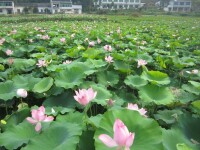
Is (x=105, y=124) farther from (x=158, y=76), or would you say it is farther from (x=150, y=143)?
(x=158, y=76)

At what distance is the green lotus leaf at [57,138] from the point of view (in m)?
0.96

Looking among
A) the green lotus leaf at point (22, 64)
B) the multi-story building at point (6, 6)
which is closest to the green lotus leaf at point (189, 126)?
the green lotus leaf at point (22, 64)

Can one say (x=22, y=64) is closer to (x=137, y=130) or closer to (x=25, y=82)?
(x=25, y=82)

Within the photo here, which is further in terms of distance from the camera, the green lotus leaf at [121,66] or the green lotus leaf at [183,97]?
the green lotus leaf at [121,66]

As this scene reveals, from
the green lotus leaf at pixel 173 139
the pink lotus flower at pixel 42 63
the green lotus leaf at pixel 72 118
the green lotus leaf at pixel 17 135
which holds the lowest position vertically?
the green lotus leaf at pixel 17 135

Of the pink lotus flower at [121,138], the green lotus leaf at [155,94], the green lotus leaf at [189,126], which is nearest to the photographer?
the pink lotus flower at [121,138]

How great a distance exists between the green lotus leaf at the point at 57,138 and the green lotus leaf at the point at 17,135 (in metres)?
0.15

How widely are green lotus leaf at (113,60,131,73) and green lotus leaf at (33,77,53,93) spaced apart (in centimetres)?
76

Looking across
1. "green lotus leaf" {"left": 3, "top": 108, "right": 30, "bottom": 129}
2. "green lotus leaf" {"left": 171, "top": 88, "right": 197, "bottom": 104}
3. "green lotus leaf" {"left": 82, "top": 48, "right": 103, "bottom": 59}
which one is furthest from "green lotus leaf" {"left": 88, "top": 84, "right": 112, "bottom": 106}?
"green lotus leaf" {"left": 82, "top": 48, "right": 103, "bottom": 59}

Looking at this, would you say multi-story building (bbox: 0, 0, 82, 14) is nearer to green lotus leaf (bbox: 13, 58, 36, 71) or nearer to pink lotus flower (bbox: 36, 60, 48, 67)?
green lotus leaf (bbox: 13, 58, 36, 71)

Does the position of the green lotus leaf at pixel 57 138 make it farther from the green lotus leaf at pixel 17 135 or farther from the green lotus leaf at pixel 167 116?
the green lotus leaf at pixel 167 116

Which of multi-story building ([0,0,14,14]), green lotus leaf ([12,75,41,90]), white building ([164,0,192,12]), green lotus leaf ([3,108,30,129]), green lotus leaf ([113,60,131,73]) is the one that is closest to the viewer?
green lotus leaf ([3,108,30,129])

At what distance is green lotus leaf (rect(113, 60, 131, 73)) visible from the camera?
90.2 inches

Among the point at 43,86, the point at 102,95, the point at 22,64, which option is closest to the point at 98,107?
the point at 102,95
